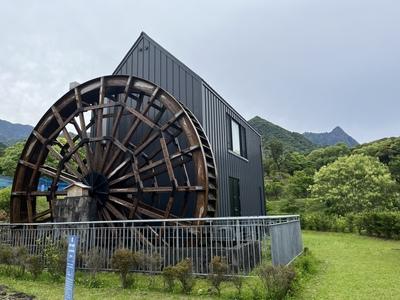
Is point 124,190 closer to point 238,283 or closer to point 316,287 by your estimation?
point 238,283

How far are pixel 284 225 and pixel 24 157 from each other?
8547mm

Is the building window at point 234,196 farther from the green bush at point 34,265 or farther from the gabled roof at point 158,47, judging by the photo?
the green bush at point 34,265

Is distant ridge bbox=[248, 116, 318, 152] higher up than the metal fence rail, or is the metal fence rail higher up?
distant ridge bbox=[248, 116, 318, 152]

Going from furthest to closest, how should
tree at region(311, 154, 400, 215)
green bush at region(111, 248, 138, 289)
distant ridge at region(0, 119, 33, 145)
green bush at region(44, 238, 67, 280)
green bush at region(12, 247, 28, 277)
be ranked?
distant ridge at region(0, 119, 33, 145)
tree at region(311, 154, 400, 215)
green bush at region(12, 247, 28, 277)
green bush at region(44, 238, 67, 280)
green bush at region(111, 248, 138, 289)

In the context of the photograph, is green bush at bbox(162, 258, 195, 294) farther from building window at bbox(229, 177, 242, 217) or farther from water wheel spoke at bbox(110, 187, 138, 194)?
building window at bbox(229, 177, 242, 217)

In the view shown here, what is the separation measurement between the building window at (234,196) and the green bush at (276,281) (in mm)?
6450

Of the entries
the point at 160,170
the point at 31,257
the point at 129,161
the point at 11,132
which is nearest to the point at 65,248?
the point at 31,257

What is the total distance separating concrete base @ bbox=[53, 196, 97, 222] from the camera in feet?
30.6

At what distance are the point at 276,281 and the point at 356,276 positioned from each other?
3202 mm

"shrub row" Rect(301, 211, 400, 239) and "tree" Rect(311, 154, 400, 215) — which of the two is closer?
"shrub row" Rect(301, 211, 400, 239)

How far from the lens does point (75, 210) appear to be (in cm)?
942

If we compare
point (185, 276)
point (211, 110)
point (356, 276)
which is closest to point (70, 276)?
point (185, 276)

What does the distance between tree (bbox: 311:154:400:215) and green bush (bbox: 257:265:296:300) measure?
20.9 m

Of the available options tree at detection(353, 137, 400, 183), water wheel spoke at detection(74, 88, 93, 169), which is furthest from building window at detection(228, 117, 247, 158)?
tree at detection(353, 137, 400, 183)
